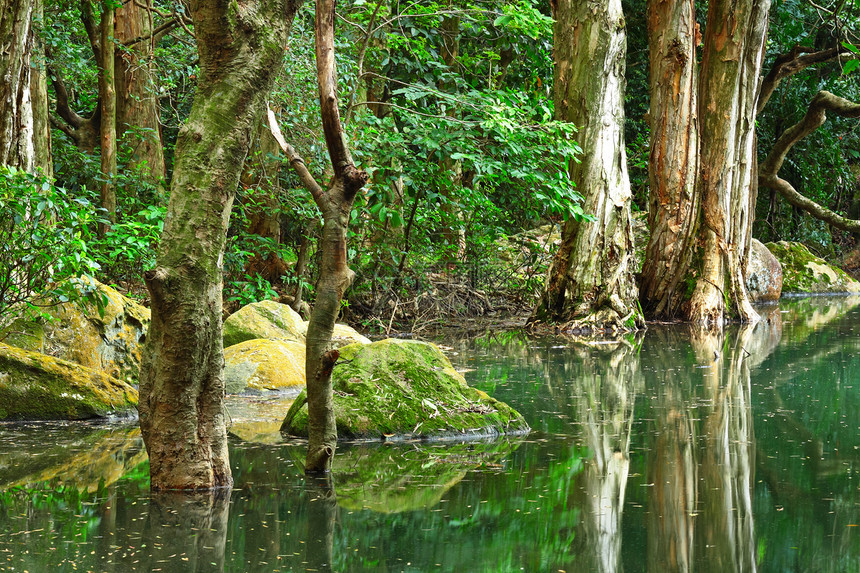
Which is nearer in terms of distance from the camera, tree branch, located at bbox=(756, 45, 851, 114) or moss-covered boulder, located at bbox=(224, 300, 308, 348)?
moss-covered boulder, located at bbox=(224, 300, 308, 348)

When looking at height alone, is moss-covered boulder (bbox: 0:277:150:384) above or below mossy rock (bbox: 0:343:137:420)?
above

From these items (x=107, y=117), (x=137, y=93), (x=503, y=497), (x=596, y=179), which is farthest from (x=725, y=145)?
(x=503, y=497)

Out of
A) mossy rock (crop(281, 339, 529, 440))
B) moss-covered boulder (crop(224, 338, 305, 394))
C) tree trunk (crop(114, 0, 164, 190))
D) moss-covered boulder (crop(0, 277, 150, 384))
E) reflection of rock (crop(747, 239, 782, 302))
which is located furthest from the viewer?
reflection of rock (crop(747, 239, 782, 302))

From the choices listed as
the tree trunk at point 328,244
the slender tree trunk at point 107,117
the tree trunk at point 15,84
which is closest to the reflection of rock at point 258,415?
the tree trunk at point 328,244

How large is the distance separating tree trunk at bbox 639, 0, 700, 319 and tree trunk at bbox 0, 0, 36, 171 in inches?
397

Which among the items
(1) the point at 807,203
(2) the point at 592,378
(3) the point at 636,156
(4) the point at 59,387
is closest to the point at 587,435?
(2) the point at 592,378

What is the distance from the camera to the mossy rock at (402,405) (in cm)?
580

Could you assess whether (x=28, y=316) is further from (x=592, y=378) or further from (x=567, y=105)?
(x=567, y=105)

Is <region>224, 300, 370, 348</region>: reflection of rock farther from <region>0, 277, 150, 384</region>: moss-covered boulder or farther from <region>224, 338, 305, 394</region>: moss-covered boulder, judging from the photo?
<region>0, 277, 150, 384</region>: moss-covered boulder

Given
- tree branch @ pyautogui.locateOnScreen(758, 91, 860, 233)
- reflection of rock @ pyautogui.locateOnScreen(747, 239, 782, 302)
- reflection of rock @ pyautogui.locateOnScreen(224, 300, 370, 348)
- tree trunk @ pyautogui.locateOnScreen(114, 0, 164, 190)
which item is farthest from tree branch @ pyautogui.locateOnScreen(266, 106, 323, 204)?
tree branch @ pyautogui.locateOnScreen(758, 91, 860, 233)

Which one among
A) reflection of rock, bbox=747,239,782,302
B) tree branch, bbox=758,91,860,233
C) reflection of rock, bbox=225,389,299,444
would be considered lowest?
reflection of rock, bbox=225,389,299,444

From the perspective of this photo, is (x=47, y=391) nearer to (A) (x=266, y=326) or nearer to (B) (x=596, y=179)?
(A) (x=266, y=326)

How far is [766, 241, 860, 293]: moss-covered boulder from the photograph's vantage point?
2353 cm

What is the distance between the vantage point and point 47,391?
641cm
